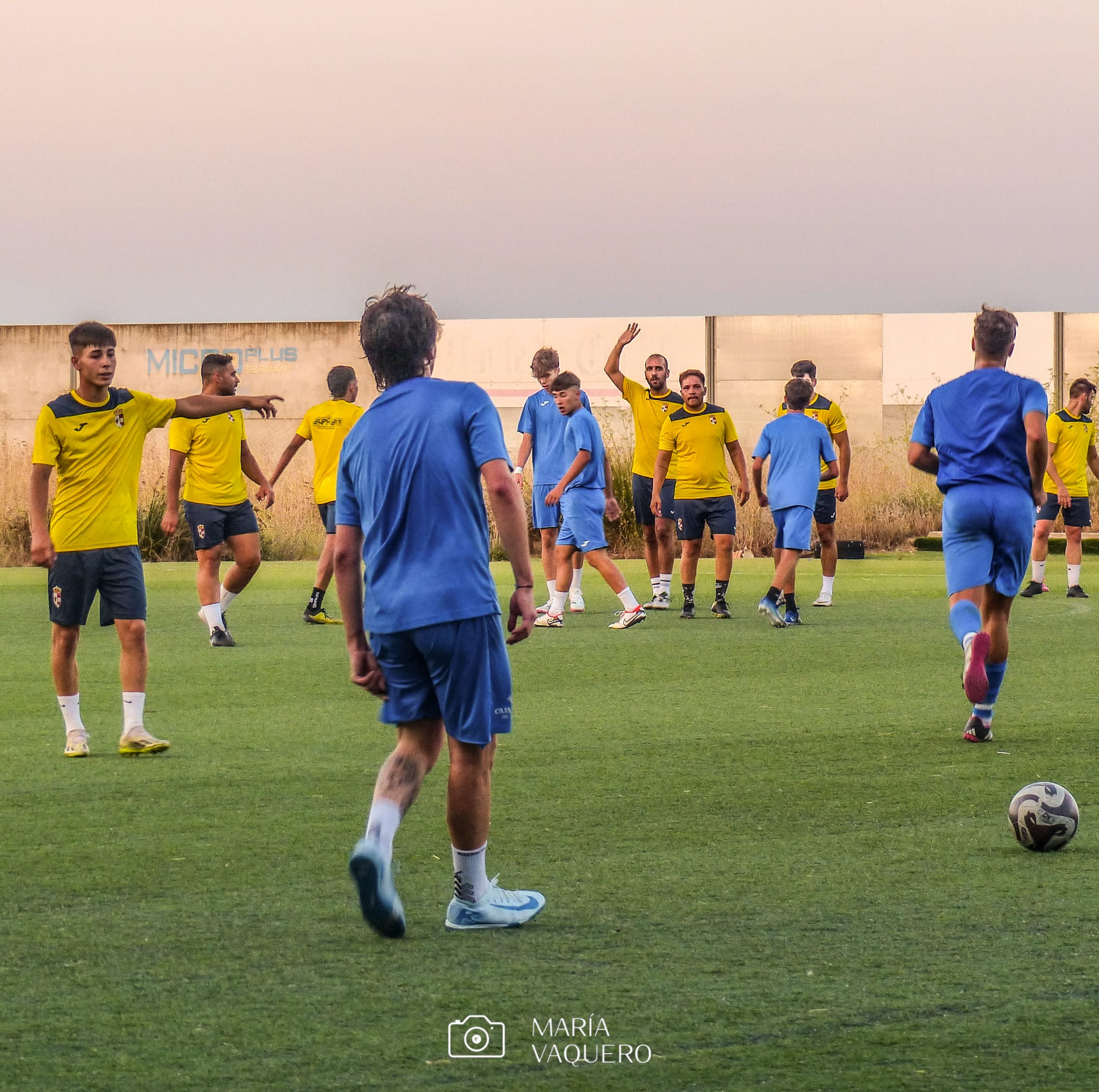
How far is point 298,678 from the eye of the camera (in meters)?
10.2

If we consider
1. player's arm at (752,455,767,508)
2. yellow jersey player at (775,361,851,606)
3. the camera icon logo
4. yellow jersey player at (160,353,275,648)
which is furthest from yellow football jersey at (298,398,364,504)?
the camera icon logo

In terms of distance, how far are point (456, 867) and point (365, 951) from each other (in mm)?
371

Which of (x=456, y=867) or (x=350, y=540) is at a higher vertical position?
(x=350, y=540)

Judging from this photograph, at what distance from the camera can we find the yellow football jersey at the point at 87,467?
23.9ft

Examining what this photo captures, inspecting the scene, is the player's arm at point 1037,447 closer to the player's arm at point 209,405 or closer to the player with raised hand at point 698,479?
the player's arm at point 209,405

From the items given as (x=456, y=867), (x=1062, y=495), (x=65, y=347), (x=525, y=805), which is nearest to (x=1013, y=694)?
(x=525, y=805)

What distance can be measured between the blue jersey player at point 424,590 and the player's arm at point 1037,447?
3.50 metres

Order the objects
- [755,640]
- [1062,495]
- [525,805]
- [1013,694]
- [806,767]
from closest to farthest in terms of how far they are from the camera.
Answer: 1. [525,805]
2. [806,767]
3. [1013,694]
4. [755,640]
5. [1062,495]

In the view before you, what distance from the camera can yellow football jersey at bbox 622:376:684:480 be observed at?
14711 mm

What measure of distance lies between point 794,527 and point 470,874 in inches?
352

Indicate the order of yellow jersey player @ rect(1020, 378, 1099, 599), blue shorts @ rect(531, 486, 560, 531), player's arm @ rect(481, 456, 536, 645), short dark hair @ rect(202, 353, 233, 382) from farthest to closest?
yellow jersey player @ rect(1020, 378, 1099, 599) < blue shorts @ rect(531, 486, 560, 531) < short dark hair @ rect(202, 353, 233, 382) < player's arm @ rect(481, 456, 536, 645)

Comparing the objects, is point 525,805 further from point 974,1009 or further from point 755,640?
point 755,640

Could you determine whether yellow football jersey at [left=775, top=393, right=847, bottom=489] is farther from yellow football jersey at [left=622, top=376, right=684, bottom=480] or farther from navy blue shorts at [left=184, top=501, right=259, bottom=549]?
navy blue shorts at [left=184, top=501, right=259, bottom=549]

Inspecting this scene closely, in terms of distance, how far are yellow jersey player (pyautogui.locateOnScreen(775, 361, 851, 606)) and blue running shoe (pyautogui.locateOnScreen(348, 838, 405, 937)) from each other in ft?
35.3
